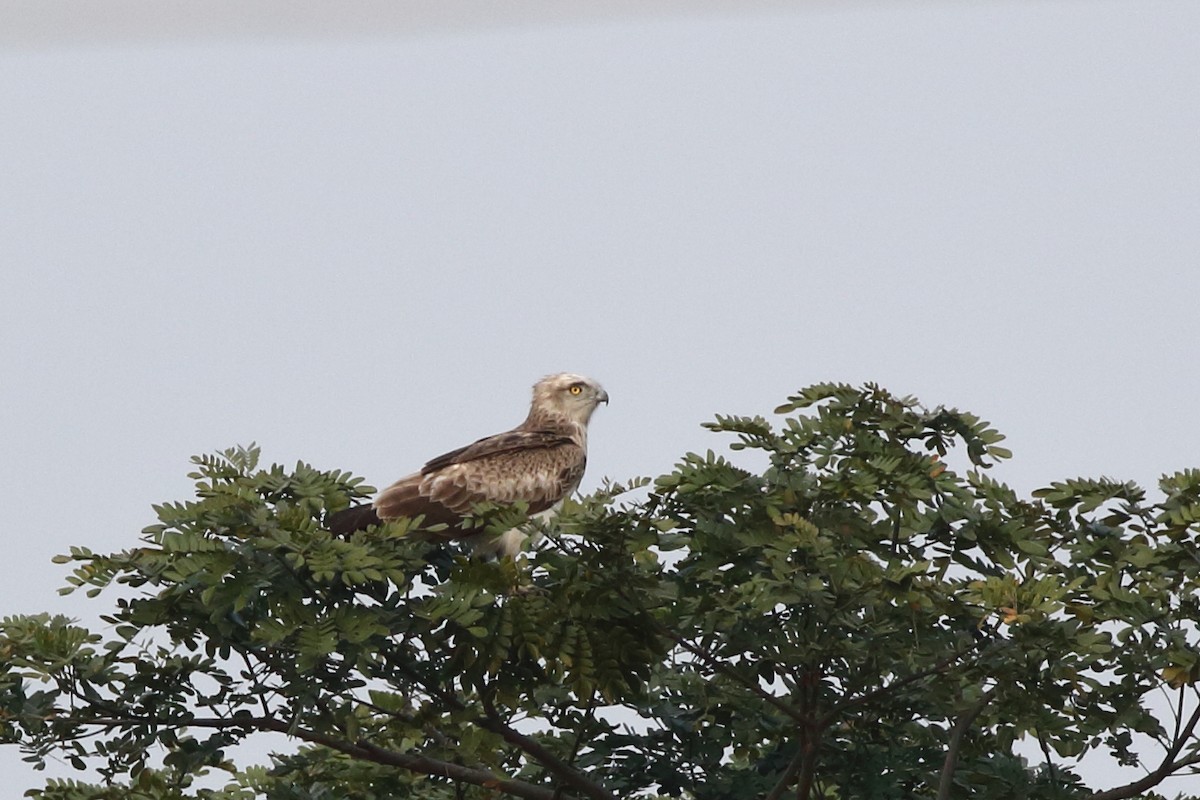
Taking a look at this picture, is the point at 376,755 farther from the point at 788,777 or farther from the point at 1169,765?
the point at 1169,765

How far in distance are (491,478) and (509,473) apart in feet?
0.89

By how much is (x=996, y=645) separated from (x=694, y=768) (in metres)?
2.60

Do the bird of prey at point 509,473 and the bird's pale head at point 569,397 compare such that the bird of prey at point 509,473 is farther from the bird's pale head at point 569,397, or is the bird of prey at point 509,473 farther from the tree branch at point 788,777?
the tree branch at point 788,777

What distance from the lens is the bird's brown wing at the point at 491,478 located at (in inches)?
488

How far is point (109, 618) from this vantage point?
9375mm

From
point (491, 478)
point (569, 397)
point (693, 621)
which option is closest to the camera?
point (693, 621)

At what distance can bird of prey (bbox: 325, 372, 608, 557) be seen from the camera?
12047 mm

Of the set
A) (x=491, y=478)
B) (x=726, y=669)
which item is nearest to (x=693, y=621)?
(x=726, y=669)

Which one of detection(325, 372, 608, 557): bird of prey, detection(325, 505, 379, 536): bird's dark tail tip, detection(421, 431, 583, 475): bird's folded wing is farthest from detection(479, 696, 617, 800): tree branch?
detection(421, 431, 583, 475): bird's folded wing

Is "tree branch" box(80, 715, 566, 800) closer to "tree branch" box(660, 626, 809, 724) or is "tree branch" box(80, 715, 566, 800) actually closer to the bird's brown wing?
"tree branch" box(660, 626, 809, 724)

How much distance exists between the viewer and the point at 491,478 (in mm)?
13141

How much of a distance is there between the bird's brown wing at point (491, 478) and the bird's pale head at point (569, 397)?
18.4 inches

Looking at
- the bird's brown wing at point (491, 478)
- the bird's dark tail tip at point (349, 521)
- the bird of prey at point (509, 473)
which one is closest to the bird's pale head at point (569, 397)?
the bird of prey at point (509, 473)

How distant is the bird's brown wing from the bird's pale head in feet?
1.53
